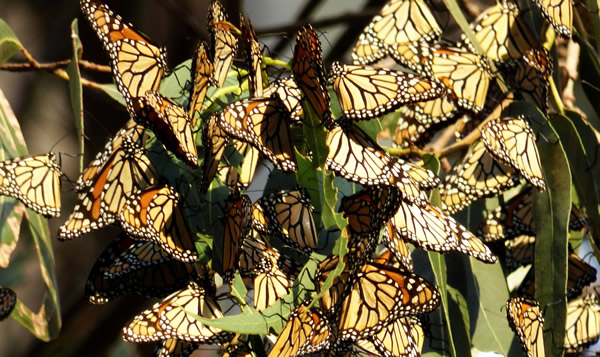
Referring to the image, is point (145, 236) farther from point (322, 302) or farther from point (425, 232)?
point (425, 232)

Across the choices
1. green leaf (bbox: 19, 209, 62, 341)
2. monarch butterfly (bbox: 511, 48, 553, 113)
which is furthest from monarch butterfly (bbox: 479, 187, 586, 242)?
green leaf (bbox: 19, 209, 62, 341)

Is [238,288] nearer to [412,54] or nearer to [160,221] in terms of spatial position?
[160,221]

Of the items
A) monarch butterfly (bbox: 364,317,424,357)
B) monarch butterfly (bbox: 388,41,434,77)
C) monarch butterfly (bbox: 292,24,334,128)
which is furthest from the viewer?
monarch butterfly (bbox: 388,41,434,77)

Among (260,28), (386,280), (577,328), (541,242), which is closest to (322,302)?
(386,280)

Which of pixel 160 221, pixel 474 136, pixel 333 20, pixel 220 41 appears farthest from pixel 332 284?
pixel 333 20

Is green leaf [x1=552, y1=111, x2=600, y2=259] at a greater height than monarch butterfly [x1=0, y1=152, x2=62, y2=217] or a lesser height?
greater

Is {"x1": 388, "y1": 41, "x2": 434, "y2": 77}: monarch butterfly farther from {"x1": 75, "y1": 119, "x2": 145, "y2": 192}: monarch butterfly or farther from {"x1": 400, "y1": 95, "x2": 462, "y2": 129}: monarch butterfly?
{"x1": 75, "y1": 119, "x2": 145, "y2": 192}: monarch butterfly
